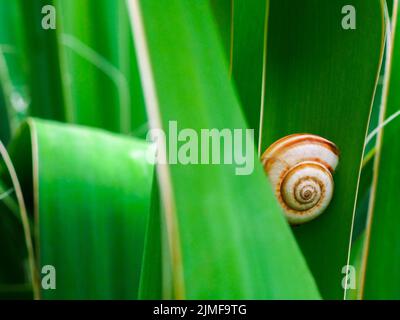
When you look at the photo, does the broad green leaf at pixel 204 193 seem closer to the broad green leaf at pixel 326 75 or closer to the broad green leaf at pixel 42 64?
the broad green leaf at pixel 326 75

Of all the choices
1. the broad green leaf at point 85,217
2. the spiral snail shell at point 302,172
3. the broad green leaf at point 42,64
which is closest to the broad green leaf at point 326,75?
the spiral snail shell at point 302,172

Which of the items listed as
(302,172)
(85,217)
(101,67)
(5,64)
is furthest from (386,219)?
(5,64)

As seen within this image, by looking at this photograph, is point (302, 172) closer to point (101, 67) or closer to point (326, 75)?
point (326, 75)

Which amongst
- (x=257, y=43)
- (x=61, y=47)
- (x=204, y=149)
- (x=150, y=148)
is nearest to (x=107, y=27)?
(x=61, y=47)

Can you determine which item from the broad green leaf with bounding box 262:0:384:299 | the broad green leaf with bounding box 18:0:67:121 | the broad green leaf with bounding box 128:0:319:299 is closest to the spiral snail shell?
the broad green leaf with bounding box 262:0:384:299

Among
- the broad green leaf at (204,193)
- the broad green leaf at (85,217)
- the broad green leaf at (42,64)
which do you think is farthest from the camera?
the broad green leaf at (42,64)

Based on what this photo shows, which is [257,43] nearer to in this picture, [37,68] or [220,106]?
[220,106]

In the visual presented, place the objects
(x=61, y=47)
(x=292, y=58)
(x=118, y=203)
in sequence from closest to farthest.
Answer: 1. (x=292, y=58)
2. (x=118, y=203)
3. (x=61, y=47)
